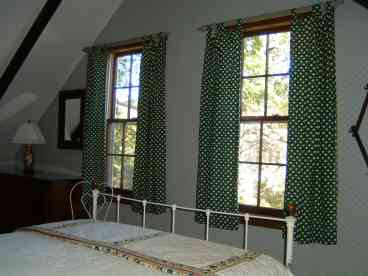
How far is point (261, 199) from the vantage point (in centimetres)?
279

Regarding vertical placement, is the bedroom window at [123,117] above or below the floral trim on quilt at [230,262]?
above

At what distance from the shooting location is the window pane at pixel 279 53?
2.73 m

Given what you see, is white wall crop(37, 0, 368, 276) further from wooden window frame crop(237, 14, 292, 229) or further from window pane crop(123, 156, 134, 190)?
window pane crop(123, 156, 134, 190)

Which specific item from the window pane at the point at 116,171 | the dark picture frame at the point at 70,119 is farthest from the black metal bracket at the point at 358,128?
the dark picture frame at the point at 70,119

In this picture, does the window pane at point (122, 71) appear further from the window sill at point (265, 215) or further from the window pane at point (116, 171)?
the window sill at point (265, 215)

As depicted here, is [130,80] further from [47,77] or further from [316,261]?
[316,261]

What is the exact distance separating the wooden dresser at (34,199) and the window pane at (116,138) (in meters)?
0.52

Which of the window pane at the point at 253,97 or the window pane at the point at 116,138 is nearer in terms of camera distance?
the window pane at the point at 253,97

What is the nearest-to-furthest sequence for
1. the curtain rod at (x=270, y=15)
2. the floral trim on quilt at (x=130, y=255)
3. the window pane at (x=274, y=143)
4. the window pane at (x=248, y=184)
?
the floral trim on quilt at (x=130, y=255), the curtain rod at (x=270, y=15), the window pane at (x=274, y=143), the window pane at (x=248, y=184)

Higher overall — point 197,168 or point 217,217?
point 197,168

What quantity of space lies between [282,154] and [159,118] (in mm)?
1141

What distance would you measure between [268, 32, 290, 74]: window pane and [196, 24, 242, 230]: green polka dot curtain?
0.83 ft

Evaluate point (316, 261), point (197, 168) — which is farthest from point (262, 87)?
point (316, 261)

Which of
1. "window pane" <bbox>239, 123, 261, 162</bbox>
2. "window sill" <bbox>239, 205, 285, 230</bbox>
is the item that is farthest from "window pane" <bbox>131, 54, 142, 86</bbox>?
"window sill" <bbox>239, 205, 285, 230</bbox>
